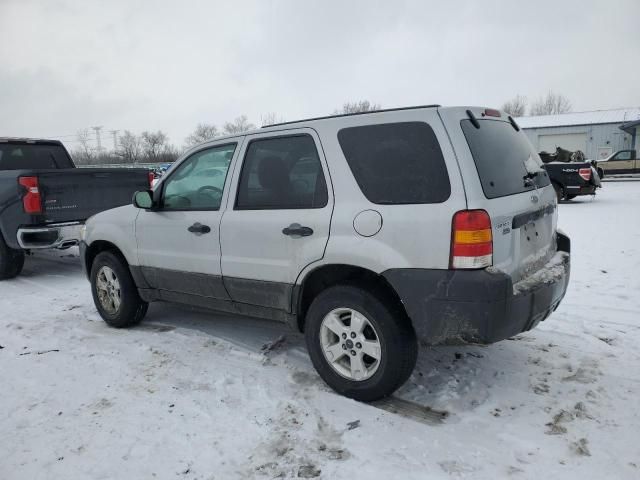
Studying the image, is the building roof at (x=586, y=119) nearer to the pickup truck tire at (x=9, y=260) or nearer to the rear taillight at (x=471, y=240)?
the pickup truck tire at (x=9, y=260)

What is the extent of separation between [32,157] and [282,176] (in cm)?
693

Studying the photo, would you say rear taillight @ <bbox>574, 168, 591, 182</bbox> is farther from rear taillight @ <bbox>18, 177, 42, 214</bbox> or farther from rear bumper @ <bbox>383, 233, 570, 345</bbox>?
rear taillight @ <bbox>18, 177, 42, 214</bbox>

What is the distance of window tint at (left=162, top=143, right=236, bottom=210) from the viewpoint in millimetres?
3867

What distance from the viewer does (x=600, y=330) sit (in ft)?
14.0

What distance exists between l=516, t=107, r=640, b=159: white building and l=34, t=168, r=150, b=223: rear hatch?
3684 cm

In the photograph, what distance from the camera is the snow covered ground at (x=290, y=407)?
2568 mm

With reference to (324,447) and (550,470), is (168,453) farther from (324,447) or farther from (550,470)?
(550,470)

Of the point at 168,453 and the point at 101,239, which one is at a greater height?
the point at 101,239

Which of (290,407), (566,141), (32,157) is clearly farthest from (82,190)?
(566,141)

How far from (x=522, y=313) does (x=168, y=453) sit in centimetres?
220

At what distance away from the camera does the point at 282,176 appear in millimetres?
3469

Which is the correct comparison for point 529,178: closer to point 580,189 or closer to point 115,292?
point 115,292

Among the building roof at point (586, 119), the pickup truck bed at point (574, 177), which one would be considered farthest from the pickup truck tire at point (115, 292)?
the building roof at point (586, 119)

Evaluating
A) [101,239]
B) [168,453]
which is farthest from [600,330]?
[101,239]
